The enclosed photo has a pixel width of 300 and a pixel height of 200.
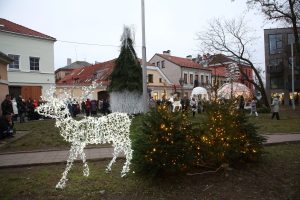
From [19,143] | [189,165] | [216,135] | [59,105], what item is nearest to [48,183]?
[59,105]

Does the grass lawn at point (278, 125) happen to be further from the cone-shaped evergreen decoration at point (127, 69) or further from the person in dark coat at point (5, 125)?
the person in dark coat at point (5, 125)

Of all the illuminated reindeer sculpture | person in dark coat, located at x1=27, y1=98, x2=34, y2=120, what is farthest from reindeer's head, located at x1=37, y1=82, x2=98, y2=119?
person in dark coat, located at x1=27, y1=98, x2=34, y2=120

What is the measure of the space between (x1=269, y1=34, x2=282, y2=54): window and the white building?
48668 millimetres

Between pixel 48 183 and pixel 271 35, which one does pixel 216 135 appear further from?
pixel 271 35

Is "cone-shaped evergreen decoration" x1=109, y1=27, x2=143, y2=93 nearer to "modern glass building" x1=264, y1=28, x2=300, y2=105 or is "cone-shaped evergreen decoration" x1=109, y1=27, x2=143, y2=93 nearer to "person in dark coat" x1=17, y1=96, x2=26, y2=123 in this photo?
"person in dark coat" x1=17, y1=96, x2=26, y2=123

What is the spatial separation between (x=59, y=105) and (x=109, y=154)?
12.8 ft

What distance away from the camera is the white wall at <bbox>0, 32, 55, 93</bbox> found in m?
33.3

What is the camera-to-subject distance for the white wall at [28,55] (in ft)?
109

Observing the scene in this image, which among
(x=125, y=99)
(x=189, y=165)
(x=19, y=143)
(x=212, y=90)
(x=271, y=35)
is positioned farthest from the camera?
(x=271, y=35)

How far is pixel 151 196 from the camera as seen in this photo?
7012 millimetres

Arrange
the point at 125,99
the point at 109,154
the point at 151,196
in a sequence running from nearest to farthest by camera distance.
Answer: the point at 151,196 → the point at 109,154 → the point at 125,99

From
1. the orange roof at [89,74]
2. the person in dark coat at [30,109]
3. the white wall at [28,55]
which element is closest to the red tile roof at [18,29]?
the white wall at [28,55]

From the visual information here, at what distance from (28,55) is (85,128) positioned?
2935cm

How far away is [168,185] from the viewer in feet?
24.7
